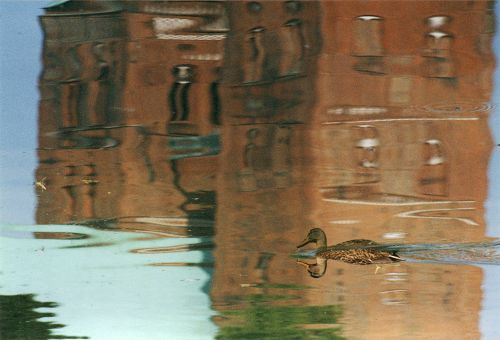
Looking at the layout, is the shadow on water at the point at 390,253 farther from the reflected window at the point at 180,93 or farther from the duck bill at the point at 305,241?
the reflected window at the point at 180,93

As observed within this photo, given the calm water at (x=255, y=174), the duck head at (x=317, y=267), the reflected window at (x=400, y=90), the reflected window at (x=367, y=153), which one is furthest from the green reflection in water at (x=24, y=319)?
the reflected window at (x=400, y=90)

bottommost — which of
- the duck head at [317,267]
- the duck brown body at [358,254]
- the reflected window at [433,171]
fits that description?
the duck head at [317,267]

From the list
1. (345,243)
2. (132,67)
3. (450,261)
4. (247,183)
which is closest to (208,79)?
(132,67)

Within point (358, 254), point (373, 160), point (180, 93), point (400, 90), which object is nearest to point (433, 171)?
point (373, 160)

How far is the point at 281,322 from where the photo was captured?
534cm

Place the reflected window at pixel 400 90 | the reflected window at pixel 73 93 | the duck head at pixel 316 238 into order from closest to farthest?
the duck head at pixel 316 238
the reflected window at pixel 73 93
the reflected window at pixel 400 90

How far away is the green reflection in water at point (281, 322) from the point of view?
17.3ft

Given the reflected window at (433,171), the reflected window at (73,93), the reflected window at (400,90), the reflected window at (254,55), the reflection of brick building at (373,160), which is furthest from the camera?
the reflected window at (254,55)

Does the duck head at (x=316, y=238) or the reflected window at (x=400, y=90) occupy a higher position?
the reflected window at (x=400, y=90)

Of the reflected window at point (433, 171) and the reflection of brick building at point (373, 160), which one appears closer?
the reflection of brick building at point (373, 160)

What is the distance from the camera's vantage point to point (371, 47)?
24.1 ft

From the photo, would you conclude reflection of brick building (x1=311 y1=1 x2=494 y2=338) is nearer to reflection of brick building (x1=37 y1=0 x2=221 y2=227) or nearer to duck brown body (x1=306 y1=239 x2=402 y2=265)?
duck brown body (x1=306 y1=239 x2=402 y2=265)

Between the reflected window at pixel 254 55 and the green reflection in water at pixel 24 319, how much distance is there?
7.84 feet

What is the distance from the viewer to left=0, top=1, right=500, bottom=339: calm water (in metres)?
5.48
